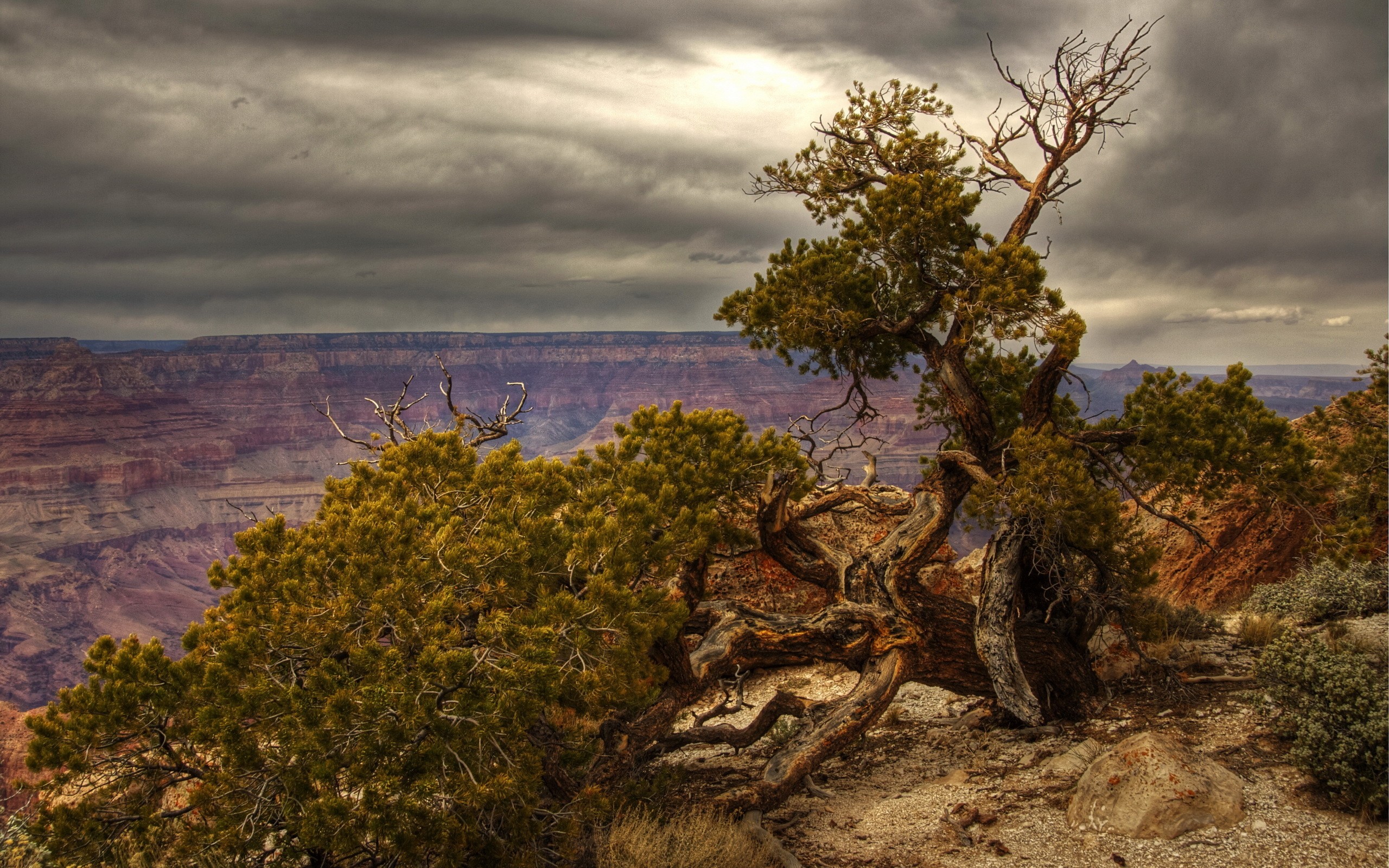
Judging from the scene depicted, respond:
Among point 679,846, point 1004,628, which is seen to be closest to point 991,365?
point 1004,628

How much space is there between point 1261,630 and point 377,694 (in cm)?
1228

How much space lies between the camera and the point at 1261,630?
12109 millimetres

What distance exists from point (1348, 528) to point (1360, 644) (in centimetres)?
190

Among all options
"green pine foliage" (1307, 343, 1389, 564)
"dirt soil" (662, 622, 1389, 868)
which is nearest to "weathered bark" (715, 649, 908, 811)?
"dirt soil" (662, 622, 1389, 868)

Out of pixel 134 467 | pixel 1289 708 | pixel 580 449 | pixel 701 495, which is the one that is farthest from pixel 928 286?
pixel 134 467

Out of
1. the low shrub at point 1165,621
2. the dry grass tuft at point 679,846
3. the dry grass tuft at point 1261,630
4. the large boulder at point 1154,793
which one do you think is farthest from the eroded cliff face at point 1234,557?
the dry grass tuft at point 679,846

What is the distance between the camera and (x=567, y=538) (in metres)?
7.07

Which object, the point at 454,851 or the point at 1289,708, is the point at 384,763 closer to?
the point at 454,851

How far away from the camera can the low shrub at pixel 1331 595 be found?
12.1 metres

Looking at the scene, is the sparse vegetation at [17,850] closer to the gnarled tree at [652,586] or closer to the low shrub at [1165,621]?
the gnarled tree at [652,586]

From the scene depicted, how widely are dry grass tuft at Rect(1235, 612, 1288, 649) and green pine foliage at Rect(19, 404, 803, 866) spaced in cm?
946

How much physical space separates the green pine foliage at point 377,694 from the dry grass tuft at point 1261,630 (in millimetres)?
9458

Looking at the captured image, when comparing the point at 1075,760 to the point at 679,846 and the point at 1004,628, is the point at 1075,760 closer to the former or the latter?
the point at 1004,628

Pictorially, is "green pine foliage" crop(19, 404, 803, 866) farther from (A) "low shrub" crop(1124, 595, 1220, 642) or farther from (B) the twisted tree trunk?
(A) "low shrub" crop(1124, 595, 1220, 642)
